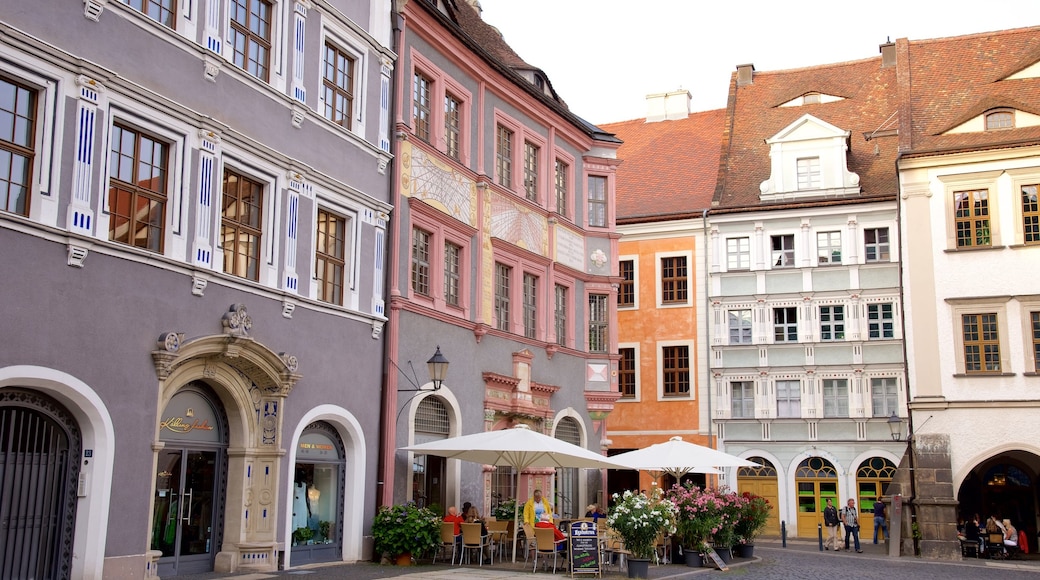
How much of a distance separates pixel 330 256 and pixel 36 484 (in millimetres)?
7368

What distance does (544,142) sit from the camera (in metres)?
28.9

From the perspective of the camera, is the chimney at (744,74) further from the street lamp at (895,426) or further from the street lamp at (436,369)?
the street lamp at (436,369)

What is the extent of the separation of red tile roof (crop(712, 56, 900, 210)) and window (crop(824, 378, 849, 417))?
20.3 ft

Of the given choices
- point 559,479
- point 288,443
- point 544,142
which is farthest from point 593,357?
point 288,443

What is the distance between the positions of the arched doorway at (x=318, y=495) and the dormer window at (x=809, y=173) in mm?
24351

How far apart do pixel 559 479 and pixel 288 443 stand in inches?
467

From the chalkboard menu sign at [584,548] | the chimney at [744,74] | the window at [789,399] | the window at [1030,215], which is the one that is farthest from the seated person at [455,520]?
the chimney at [744,74]

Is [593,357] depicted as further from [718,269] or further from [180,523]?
[180,523]

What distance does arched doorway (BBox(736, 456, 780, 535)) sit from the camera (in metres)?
37.8

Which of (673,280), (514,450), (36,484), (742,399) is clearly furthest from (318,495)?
(673,280)

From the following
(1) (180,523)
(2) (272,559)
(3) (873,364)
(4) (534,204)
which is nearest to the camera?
(1) (180,523)

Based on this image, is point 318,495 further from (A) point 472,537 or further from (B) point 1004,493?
(B) point 1004,493

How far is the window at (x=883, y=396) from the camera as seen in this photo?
36938mm

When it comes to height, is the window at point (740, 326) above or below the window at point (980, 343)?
above
